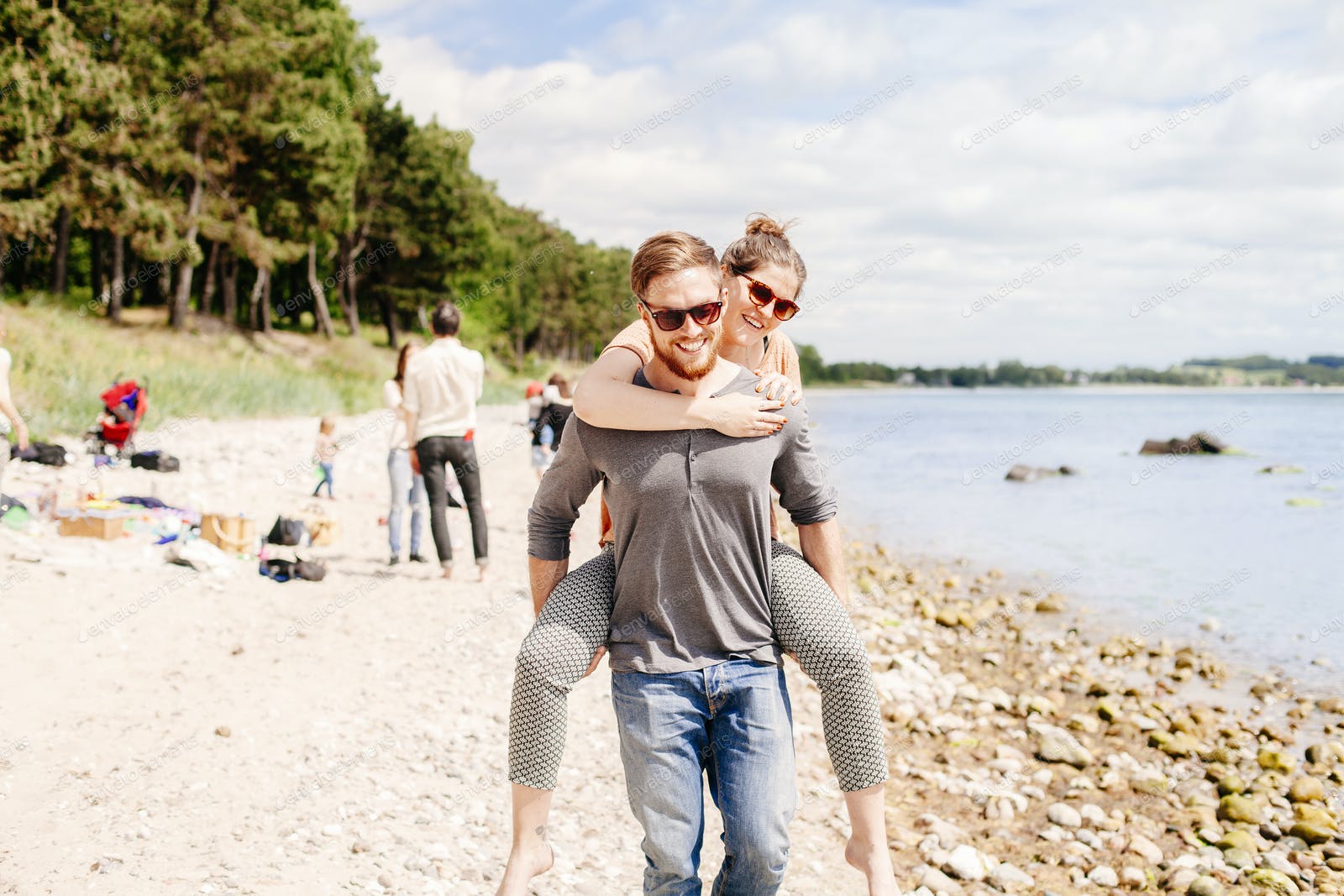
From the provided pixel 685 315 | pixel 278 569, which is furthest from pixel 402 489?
pixel 685 315

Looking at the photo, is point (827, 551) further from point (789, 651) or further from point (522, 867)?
point (522, 867)

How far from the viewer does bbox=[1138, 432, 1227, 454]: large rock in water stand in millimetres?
39375

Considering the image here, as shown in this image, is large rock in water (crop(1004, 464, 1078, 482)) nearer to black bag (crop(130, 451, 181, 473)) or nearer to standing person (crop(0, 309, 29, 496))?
black bag (crop(130, 451, 181, 473))

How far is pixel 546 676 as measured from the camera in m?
2.79

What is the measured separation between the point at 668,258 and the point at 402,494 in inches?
299

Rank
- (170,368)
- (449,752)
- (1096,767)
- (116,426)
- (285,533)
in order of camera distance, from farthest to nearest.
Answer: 1. (170,368)
2. (116,426)
3. (285,533)
4. (1096,767)
5. (449,752)

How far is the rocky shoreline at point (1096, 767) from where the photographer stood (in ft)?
17.2

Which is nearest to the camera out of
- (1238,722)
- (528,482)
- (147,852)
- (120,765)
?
(147,852)

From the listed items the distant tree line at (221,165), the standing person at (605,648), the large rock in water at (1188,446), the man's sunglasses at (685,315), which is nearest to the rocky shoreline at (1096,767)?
the standing person at (605,648)

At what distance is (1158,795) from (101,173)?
2913 cm

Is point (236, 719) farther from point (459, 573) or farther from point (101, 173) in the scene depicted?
point (101, 173)

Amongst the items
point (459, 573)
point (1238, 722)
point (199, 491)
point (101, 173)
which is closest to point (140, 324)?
point (101, 173)

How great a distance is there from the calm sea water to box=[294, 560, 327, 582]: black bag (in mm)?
8916

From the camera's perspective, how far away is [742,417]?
8.93ft
